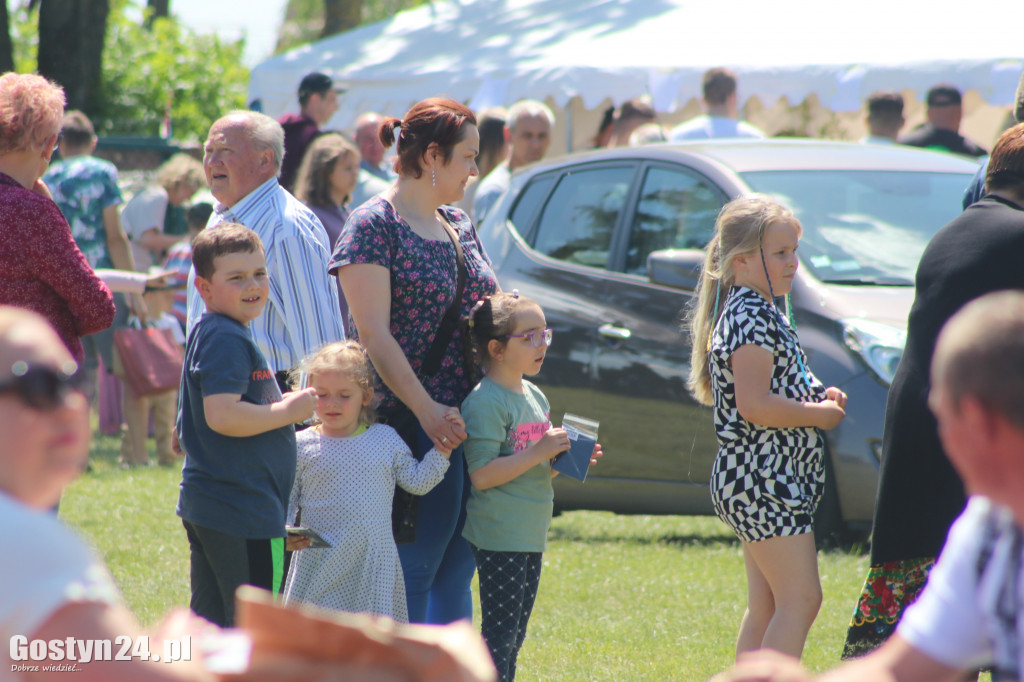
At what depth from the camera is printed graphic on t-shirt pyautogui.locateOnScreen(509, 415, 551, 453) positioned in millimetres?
3799

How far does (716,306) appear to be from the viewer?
395 cm

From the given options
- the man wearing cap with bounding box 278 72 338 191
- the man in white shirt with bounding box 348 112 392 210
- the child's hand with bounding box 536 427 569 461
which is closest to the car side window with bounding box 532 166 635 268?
the man in white shirt with bounding box 348 112 392 210

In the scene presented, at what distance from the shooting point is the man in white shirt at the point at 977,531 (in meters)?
1.63

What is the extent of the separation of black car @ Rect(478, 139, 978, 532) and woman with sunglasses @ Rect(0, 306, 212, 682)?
3.97 m

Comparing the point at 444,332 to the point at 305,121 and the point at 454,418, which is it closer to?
the point at 454,418

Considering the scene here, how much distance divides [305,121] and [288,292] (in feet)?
13.5

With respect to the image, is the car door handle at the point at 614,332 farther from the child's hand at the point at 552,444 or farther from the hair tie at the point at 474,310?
the child's hand at the point at 552,444

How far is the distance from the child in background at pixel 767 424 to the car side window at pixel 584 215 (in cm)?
250

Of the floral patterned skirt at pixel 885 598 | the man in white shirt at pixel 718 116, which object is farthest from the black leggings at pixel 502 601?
the man in white shirt at pixel 718 116

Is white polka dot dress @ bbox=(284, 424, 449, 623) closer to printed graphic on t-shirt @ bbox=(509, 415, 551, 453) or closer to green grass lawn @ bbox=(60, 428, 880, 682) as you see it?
printed graphic on t-shirt @ bbox=(509, 415, 551, 453)

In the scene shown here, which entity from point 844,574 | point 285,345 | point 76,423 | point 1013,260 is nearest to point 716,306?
point 1013,260

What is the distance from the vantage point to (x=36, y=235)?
3.79 metres

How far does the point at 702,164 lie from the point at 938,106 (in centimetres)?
425

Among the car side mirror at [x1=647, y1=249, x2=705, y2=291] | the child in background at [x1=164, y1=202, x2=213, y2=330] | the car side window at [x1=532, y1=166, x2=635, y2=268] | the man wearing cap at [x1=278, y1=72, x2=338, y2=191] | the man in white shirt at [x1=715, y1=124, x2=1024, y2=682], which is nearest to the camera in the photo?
the man in white shirt at [x1=715, y1=124, x2=1024, y2=682]
